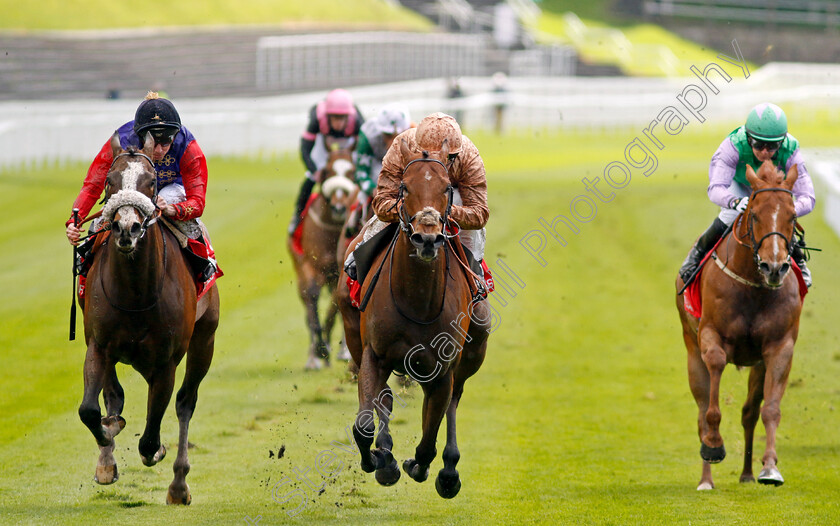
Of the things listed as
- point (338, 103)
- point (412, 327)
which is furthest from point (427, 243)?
point (338, 103)

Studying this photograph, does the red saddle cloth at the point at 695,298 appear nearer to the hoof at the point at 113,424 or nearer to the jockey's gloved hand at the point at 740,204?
the jockey's gloved hand at the point at 740,204

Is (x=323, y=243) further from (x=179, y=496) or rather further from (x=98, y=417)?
(x=98, y=417)

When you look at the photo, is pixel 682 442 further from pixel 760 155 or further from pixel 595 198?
pixel 595 198

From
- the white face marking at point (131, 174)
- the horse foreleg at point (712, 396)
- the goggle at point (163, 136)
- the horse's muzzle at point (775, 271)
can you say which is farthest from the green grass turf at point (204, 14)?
the horse's muzzle at point (775, 271)

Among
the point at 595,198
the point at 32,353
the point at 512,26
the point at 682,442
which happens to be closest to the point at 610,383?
the point at 682,442

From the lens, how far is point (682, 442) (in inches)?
389

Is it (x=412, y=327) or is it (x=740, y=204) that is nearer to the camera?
(x=412, y=327)

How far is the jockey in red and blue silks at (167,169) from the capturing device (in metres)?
6.87

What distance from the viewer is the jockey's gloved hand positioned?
7.69 m

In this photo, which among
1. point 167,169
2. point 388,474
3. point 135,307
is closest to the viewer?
point 388,474

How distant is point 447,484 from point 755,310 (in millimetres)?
2509

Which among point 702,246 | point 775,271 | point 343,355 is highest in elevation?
point 775,271

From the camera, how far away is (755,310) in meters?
7.70

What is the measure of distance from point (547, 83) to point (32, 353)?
24.1 meters
